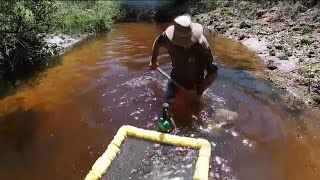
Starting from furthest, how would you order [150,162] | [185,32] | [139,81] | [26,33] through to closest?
[26,33]
[139,81]
[185,32]
[150,162]

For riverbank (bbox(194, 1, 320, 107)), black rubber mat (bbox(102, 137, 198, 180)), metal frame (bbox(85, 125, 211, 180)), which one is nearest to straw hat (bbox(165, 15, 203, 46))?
metal frame (bbox(85, 125, 211, 180))

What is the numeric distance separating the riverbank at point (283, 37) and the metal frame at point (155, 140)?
8.85 feet

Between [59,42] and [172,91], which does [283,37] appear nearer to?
[172,91]

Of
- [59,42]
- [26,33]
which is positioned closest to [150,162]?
[26,33]

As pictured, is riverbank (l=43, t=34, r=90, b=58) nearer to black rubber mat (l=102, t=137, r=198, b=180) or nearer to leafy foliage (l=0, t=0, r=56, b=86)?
leafy foliage (l=0, t=0, r=56, b=86)

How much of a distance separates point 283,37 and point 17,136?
6478 millimetres

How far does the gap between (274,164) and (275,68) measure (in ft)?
11.1

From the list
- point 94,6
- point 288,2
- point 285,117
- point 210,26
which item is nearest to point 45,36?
point 94,6

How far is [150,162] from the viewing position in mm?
3945

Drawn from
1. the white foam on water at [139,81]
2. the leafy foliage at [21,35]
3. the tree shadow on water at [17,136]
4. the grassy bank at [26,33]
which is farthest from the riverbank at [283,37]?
the leafy foliage at [21,35]

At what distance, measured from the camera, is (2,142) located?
205 inches

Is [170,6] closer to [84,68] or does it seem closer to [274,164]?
[84,68]

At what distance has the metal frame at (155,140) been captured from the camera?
11.6ft

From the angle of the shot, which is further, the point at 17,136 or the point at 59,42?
the point at 59,42
